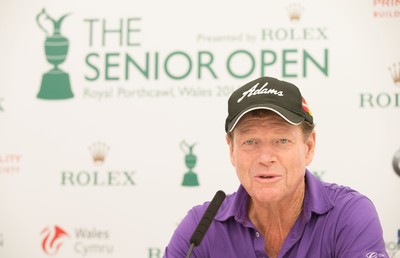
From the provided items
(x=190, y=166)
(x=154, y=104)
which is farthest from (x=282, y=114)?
(x=154, y=104)

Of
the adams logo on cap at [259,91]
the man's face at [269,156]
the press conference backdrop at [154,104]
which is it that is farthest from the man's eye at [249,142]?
the press conference backdrop at [154,104]

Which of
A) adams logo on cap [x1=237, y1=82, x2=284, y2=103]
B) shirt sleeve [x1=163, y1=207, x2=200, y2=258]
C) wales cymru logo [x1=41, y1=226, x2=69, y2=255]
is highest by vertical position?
adams logo on cap [x1=237, y1=82, x2=284, y2=103]

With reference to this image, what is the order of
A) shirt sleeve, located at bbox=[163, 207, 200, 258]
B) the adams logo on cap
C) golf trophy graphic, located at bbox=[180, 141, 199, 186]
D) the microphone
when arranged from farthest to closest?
golf trophy graphic, located at bbox=[180, 141, 199, 186]
shirt sleeve, located at bbox=[163, 207, 200, 258]
the adams logo on cap
the microphone

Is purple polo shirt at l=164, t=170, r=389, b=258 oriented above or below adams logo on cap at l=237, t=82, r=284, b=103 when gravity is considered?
below

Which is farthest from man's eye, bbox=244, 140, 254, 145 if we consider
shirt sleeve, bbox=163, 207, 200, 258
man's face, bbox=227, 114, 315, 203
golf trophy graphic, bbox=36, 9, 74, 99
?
golf trophy graphic, bbox=36, 9, 74, 99

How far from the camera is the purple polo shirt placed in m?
1.48

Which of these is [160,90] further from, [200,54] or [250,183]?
[250,183]

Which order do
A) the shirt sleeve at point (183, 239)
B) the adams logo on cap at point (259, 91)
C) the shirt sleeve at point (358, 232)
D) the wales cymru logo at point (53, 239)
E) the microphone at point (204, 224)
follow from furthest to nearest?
the wales cymru logo at point (53, 239) < the shirt sleeve at point (183, 239) < the adams logo on cap at point (259, 91) < the shirt sleeve at point (358, 232) < the microphone at point (204, 224)

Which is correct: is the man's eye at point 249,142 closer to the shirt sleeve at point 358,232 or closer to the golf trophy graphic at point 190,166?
the shirt sleeve at point 358,232

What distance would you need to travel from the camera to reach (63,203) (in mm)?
3082

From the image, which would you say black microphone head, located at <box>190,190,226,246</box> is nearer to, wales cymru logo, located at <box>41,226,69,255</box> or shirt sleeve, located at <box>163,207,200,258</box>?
shirt sleeve, located at <box>163,207,200,258</box>

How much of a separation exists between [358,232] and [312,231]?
14 centimetres

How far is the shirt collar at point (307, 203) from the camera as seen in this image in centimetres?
160

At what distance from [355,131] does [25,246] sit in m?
1.89
